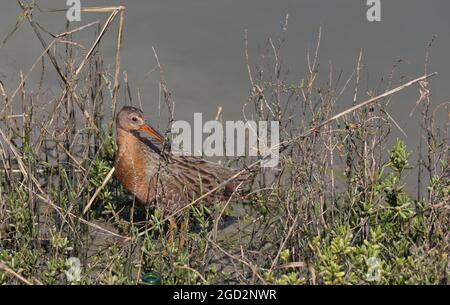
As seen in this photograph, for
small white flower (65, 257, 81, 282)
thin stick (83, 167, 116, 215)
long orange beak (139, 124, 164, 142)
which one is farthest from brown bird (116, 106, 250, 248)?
small white flower (65, 257, 81, 282)

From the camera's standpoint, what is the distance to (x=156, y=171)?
933cm

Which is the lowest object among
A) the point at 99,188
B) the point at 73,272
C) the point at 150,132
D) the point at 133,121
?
the point at 73,272

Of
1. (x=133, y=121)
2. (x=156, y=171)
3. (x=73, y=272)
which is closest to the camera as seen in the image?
(x=73, y=272)

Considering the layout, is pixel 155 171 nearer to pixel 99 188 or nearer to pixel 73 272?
pixel 99 188

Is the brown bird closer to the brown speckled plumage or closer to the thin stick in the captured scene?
the brown speckled plumage

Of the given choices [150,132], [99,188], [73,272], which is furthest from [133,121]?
[73,272]

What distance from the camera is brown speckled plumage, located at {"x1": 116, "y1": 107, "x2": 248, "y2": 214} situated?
9.17 metres

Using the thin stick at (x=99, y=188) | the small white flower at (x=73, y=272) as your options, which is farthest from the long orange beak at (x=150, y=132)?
the small white flower at (x=73, y=272)

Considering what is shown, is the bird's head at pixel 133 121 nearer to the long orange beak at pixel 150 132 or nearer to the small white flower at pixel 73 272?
the long orange beak at pixel 150 132

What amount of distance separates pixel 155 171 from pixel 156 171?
0.04m

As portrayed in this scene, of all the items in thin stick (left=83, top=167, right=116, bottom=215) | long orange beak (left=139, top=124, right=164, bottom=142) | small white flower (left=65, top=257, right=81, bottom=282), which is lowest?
small white flower (left=65, top=257, right=81, bottom=282)

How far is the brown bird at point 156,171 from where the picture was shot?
361 inches

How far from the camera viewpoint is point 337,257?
7.20 m
